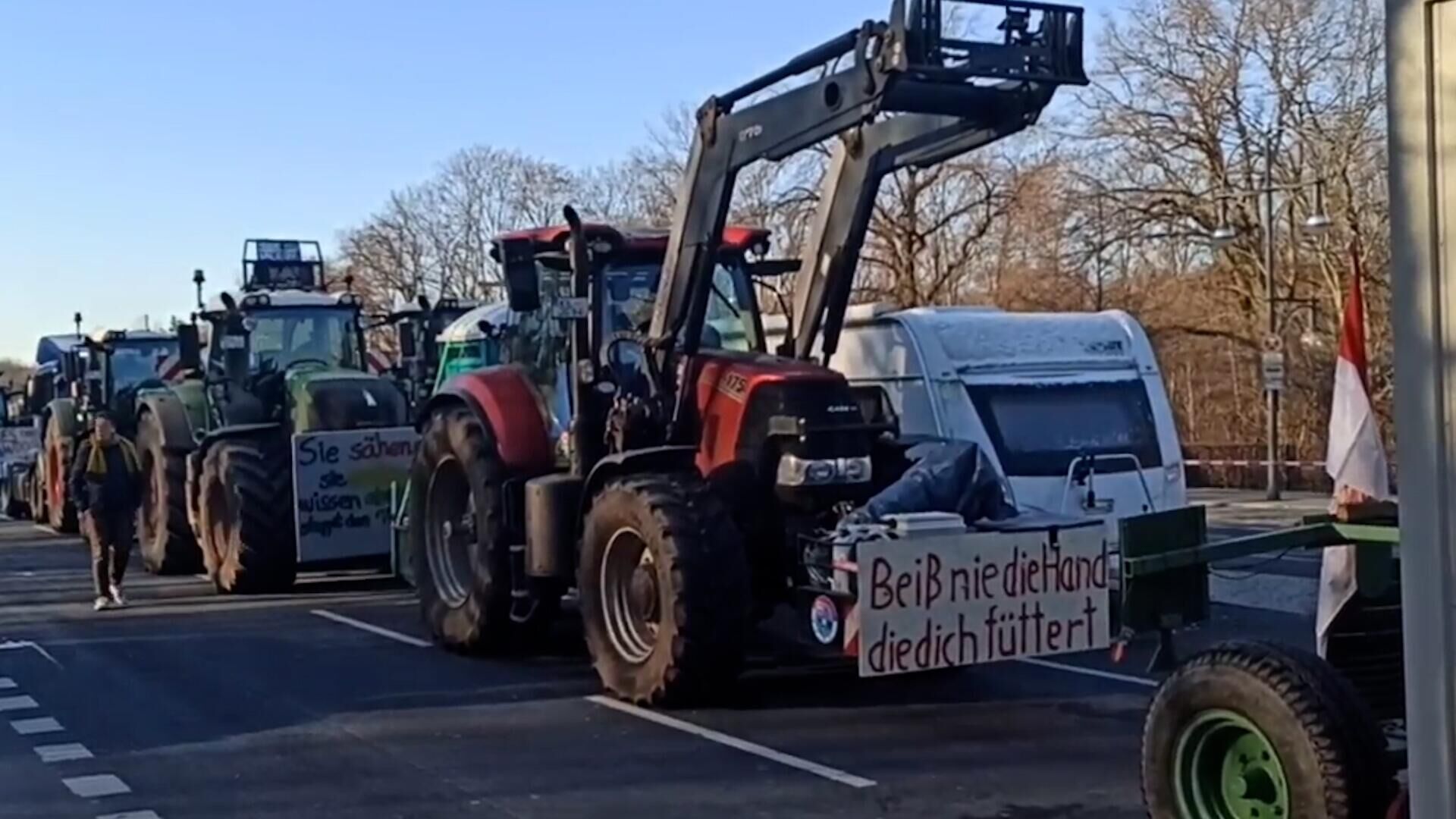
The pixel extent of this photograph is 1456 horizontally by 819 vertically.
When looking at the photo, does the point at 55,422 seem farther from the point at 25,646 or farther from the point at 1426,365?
the point at 1426,365

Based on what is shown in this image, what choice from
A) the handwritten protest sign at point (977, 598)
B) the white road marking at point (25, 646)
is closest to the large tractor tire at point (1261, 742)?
the handwritten protest sign at point (977, 598)

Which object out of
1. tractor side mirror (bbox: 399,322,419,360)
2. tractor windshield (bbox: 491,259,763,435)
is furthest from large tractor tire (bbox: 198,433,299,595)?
tractor windshield (bbox: 491,259,763,435)

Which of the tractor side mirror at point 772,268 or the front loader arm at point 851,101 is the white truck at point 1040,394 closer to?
the tractor side mirror at point 772,268

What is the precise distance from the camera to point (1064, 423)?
1344cm

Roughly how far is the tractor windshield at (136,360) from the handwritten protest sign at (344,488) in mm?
8494

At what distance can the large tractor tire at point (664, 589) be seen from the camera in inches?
379

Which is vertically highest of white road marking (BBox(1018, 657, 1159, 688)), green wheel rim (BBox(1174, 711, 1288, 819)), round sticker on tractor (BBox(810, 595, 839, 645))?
round sticker on tractor (BBox(810, 595, 839, 645))

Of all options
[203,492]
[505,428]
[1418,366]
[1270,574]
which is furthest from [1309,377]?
[1418,366]

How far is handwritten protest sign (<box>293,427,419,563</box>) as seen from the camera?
16406mm

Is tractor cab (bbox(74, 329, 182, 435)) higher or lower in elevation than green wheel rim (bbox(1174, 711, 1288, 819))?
higher

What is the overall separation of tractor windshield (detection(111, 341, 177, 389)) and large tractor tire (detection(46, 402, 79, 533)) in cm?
145

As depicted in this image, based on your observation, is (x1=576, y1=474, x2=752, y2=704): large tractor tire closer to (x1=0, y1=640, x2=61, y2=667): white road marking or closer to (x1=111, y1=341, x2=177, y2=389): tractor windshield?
(x1=0, y1=640, x2=61, y2=667): white road marking

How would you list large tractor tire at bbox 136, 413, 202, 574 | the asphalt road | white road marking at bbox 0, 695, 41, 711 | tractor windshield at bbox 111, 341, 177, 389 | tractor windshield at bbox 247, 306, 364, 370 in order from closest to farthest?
1. the asphalt road
2. white road marking at bbox 0, 695, 41, 711
3. tractor windshield at bbox 247, 306, 364, 370
4. large tractor tire at bbox 136, 413, 202, 574
5. tractor windshield at bbox 111, 341, 177, 389

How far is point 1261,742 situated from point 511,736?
4.68 meters
